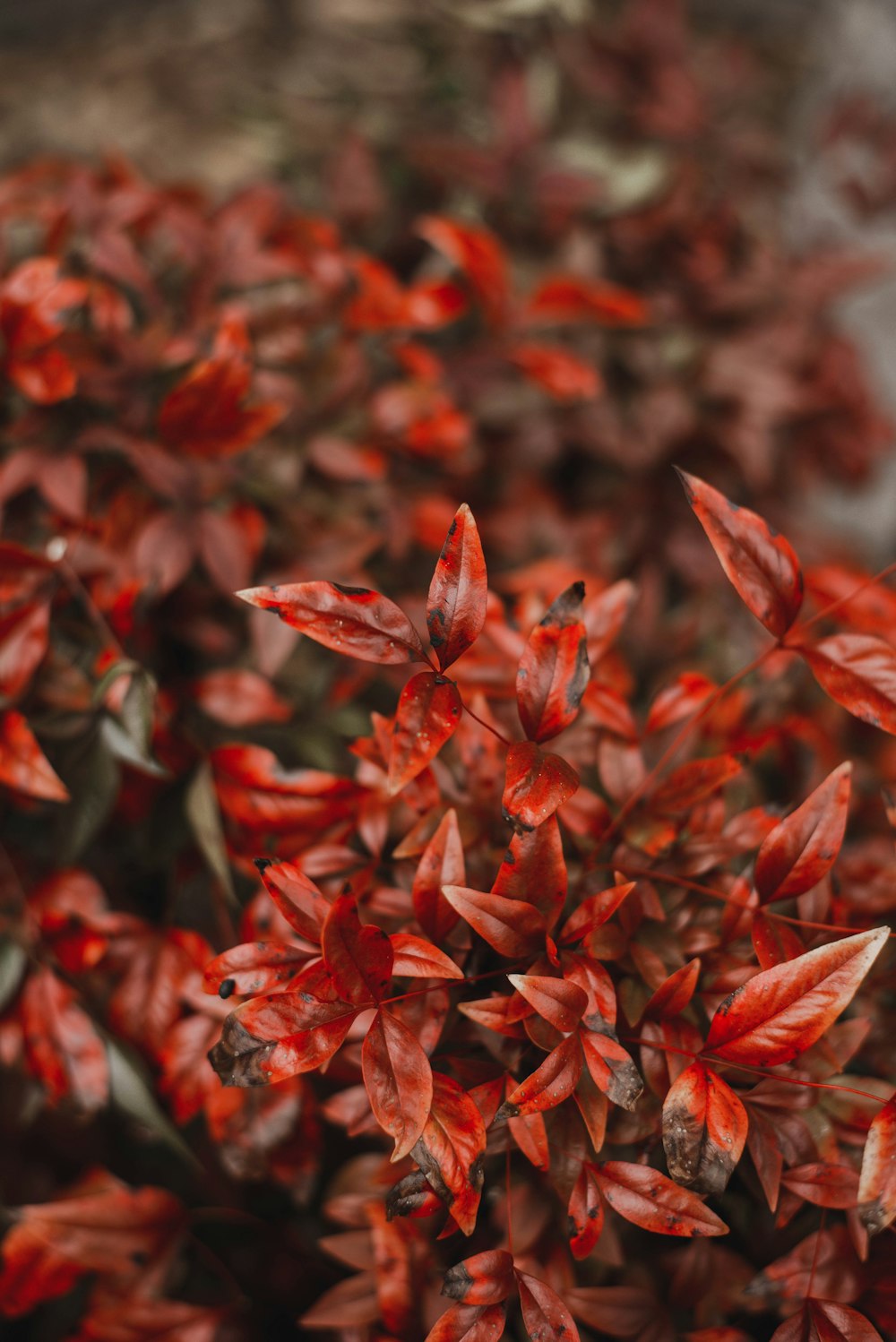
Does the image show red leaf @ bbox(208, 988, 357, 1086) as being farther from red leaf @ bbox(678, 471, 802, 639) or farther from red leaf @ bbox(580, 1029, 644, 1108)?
red leaf @ bbox(678, 471, 802, 639)

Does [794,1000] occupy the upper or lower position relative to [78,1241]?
upper

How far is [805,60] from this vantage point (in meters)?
1.79

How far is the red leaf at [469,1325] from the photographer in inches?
22.8

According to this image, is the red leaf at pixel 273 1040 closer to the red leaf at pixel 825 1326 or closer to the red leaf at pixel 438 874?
the red leaf at pixel 438 874

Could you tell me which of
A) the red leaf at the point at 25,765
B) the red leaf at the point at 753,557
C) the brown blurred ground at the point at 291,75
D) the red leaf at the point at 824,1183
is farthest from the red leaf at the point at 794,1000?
the brown blurred ground at the point at 291,75

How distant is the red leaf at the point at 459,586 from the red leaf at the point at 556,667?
4 cm

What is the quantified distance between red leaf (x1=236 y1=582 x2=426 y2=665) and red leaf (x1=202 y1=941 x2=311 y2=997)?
212mm

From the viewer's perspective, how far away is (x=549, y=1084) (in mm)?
566

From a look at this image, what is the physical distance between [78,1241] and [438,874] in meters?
0.48

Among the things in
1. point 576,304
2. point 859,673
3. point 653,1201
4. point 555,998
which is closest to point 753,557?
point 859,673

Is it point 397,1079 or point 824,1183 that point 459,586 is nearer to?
point 397,1079

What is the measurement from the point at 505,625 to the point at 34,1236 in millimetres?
668

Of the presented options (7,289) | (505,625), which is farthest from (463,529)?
(7,289)

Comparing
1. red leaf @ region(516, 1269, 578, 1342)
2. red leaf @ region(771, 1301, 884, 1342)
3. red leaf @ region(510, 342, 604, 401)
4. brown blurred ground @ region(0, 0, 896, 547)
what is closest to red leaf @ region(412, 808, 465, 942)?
red leaf @ region(516, 1269, 578, 1342)
